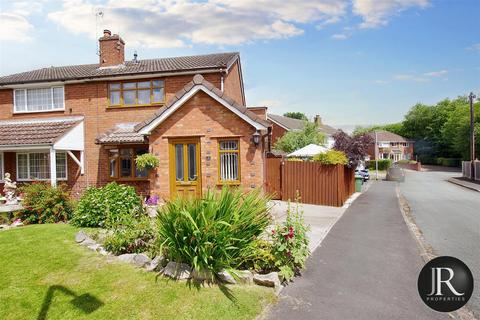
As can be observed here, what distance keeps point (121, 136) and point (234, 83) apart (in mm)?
7454

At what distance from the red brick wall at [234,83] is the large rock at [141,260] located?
11157 millimetres

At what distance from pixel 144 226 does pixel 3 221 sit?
24.4 feet

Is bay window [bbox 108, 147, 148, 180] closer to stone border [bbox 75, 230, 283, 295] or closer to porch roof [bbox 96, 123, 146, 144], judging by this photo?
porch roof [bbox 96, 123, 146, 144]

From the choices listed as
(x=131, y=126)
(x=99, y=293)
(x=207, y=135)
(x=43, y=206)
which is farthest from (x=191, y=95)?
(x=99, y=293)

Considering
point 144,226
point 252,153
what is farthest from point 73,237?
point 252,153

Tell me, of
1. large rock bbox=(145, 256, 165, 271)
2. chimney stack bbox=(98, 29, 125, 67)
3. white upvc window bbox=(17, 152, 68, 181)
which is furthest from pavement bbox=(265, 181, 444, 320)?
chimney stack bbox=(98, 29, 125, 67)

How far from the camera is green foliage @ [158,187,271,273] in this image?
5859mm

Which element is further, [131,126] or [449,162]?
[449,162]

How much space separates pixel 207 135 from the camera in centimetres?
1305

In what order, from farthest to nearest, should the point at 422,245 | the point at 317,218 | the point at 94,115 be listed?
the point at 94,115 < the point at 317,218 < the point at 422,245

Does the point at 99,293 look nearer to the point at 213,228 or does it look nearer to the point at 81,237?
the point at 213,228

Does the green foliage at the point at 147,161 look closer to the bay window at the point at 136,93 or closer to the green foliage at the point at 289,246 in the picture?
the bay window at the point at 136,93

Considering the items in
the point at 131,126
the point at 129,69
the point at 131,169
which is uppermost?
the point at 129,69

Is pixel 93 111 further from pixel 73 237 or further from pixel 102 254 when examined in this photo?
pixel 102 254
